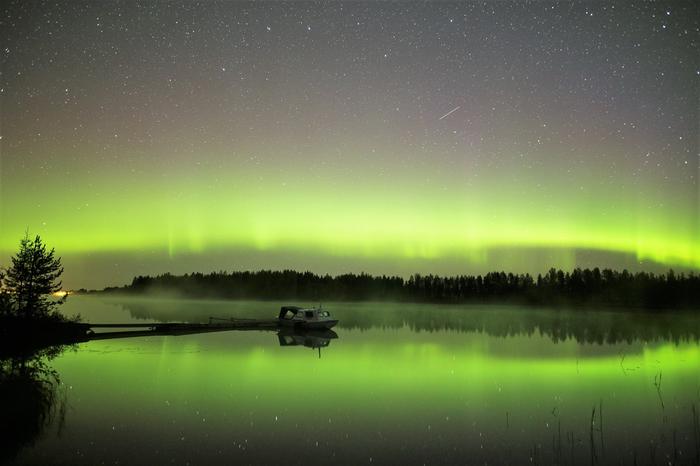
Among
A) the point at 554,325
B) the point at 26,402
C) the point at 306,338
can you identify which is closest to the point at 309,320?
the point at 306,338

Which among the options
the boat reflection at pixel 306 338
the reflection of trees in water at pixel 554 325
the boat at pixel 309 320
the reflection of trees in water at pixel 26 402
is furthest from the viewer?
the boat at pixel 309 320

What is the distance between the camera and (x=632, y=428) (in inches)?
601

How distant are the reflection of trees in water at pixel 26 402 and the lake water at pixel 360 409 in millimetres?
140

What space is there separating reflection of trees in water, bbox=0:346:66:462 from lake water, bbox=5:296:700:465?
0.14 metres

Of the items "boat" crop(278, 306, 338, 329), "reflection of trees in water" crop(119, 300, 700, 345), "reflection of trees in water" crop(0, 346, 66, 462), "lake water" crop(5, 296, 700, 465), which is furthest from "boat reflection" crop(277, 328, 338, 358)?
"reflection of trees in water" crop(0, 346, 66, 462)

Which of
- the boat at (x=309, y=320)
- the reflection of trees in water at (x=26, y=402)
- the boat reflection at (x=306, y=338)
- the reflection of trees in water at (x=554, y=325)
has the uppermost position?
the reflection of trees in water at (x=26, y=402)

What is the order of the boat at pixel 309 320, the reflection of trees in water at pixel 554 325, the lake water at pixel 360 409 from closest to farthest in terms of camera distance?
the lake water at pixel 360 409 < the reflection of trees in water at pixel 554 325 < the boat at pixel 309 320

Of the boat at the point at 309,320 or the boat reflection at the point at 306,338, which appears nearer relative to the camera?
the boat reflection at the point at 306,338

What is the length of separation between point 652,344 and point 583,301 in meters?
122

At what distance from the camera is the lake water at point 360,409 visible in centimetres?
1259

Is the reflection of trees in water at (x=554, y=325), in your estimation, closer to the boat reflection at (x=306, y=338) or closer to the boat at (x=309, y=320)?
the boat at (x=309, y=320)

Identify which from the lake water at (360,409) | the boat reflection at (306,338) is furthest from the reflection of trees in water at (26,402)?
the boat reflection at (306,338)

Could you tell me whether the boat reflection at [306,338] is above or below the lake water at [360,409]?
below

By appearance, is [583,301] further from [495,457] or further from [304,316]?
[495,457]
